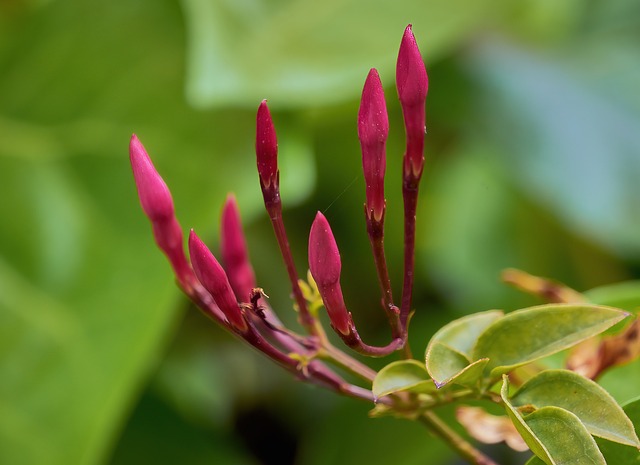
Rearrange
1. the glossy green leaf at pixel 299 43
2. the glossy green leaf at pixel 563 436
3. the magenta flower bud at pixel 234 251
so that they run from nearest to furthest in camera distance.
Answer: the glossy green leaf at pixel 563 436
the magenta flower bud at pixel 234 251
the glossy green leaf at pixel 299 43

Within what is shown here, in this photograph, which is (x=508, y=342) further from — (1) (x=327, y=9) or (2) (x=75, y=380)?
(1) (x=327, y=9)

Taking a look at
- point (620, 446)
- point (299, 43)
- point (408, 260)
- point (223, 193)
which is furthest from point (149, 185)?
point (299, 43)

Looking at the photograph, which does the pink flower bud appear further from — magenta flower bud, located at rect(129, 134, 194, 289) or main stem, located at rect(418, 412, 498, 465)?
main stem, located at rect(418, 412, 498, 465)

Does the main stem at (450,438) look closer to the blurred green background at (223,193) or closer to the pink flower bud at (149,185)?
the pink flower bud at (149,185)

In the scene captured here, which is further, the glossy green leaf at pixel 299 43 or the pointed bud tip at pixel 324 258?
the glossy green leaf at pixel 299 43

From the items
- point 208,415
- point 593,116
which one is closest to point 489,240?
point 593,116

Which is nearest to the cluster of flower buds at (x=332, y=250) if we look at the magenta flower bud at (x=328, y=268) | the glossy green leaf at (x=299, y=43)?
the magenta flower bud at (x=328, y=268)
